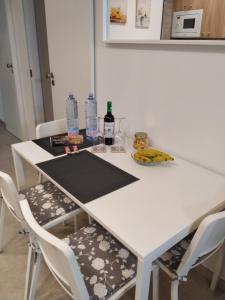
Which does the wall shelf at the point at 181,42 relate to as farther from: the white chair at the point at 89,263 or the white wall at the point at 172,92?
the white chair at the point at 89,263

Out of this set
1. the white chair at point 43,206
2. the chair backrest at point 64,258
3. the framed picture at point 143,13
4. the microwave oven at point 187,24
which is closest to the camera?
the chair backrest at point 64,258

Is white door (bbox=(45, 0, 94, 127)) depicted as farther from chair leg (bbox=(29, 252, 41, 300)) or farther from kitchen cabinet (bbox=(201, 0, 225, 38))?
kitchen cabinet (bbox=(201, 0, 225, 38))

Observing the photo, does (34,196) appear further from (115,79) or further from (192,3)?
(192,3)

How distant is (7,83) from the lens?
341 cm

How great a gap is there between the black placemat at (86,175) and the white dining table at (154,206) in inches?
1.4

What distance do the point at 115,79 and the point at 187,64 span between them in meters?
0.58

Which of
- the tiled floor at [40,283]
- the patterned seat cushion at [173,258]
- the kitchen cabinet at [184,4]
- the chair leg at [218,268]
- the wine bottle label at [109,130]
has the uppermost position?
the kitchen cabinet at [184,4]

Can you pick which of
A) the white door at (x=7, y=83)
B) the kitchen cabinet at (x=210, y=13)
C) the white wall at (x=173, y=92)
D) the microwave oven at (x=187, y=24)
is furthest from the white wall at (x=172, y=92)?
the white door at (x=7, y=83)

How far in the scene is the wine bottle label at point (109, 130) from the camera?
61.4 inches

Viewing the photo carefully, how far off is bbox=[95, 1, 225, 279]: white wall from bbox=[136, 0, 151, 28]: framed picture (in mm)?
382

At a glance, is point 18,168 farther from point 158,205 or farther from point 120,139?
point 158,205

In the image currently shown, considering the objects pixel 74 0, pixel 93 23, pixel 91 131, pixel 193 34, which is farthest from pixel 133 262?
pixel 193 34

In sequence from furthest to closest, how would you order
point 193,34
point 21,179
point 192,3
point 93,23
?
1. point 192,3
2. point 193,34
3. point 93,23
4. point 21,179

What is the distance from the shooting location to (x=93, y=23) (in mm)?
1752
